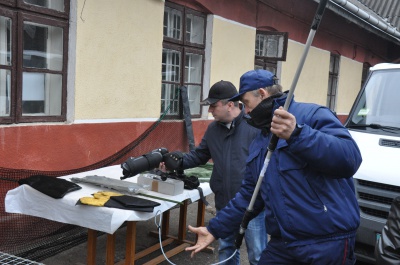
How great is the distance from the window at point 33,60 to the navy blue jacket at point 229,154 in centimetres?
224

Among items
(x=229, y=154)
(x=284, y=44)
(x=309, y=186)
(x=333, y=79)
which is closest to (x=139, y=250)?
(x=229, y=154)

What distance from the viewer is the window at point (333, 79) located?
1290 centimetres

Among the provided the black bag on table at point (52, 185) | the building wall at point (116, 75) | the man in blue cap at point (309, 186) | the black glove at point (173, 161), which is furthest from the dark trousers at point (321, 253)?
the building wall at point (116, 75)

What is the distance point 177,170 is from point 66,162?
175 cm

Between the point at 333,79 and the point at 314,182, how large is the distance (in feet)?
38.0

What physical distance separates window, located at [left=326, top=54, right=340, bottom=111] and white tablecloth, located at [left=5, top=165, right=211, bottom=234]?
993 centimetres

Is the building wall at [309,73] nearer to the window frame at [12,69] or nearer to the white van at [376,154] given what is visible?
the white van at [376,154]

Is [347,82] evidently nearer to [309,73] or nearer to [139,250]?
[309,73]

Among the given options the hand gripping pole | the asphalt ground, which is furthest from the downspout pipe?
the hand gripping pole

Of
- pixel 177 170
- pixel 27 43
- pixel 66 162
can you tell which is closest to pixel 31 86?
pixel 27 43

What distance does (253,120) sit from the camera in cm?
248

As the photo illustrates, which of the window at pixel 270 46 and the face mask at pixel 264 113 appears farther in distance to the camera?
the window at pixel 270 46

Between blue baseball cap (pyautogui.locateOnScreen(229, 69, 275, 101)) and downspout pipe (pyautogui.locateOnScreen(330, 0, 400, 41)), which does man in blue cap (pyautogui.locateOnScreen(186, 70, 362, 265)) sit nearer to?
blue baseball cap (pyautogui.locateOnScreen(229, 69, 275, 101))

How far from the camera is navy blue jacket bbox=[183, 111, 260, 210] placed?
3512 millimetres
